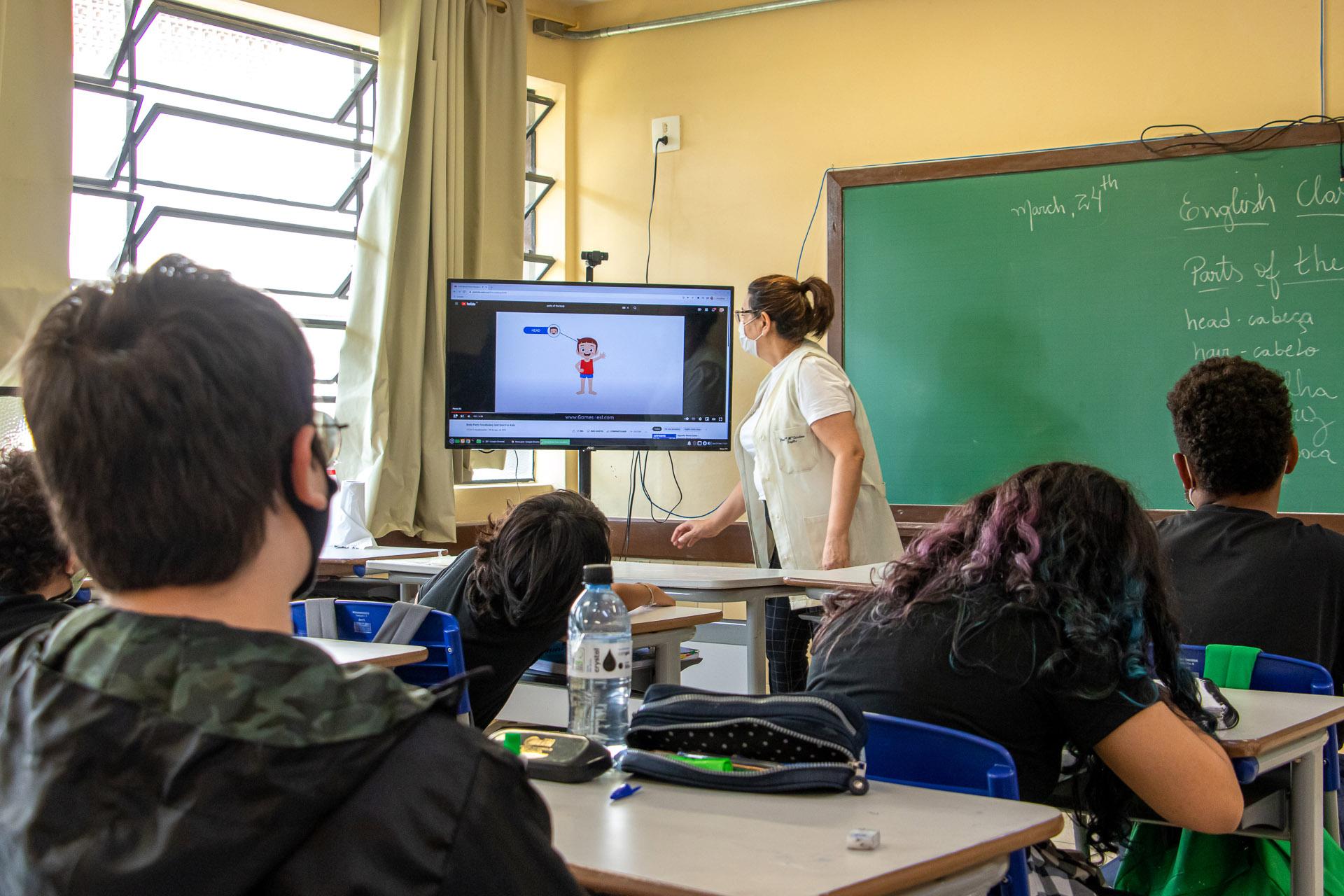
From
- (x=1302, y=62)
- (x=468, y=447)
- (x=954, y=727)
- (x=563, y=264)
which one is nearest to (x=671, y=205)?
(x=563, y=264)

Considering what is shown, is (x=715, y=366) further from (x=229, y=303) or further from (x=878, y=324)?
(x=229, y=303)

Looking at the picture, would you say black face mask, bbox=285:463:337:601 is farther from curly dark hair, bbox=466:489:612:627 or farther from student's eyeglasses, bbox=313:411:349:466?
curly dark hair, bbox=466:489:612:627

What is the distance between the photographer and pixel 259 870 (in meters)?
0.73

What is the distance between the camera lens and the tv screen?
438 centimetres

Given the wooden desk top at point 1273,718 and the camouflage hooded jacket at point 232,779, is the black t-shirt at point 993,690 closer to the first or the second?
the wooden desk top at point 1273,718

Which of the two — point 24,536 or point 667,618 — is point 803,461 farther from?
point 24,536

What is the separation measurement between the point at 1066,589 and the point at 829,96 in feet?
12.1

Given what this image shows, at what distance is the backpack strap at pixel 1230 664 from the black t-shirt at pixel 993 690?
0.68m

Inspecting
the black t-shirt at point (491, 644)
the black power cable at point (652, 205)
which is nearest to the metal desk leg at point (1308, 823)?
the black t-shirt at point (491, 644)

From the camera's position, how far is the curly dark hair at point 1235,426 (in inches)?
93.0

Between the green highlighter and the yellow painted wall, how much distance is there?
3551 millimetres

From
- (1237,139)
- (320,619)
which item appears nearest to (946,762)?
(320,619)

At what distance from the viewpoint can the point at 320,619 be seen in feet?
8.98

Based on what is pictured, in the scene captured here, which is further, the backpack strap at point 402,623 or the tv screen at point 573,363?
the tv screen at point 573,363
